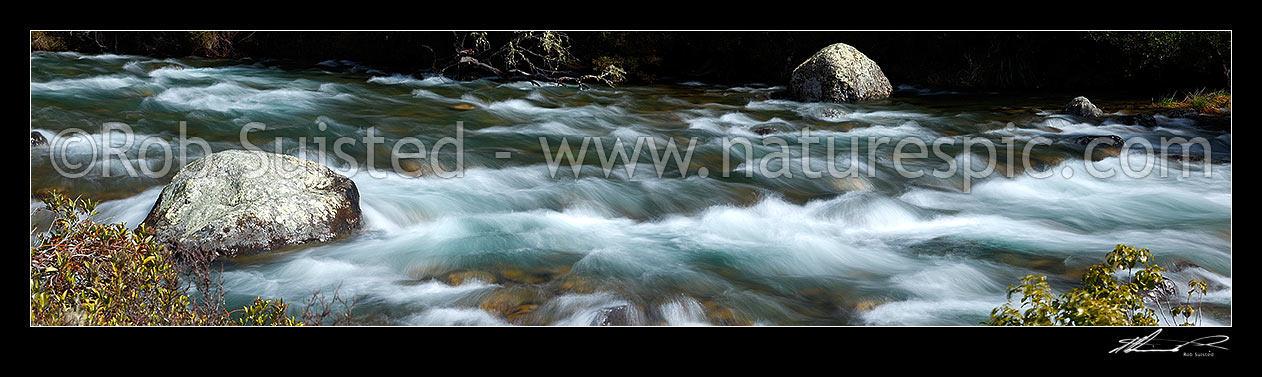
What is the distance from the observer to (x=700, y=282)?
5.71m

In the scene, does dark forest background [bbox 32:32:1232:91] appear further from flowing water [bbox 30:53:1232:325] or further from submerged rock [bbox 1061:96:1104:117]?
submerged rock [bbox 1061:96:1104:117]

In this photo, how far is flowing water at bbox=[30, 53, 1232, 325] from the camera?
5.46 meters

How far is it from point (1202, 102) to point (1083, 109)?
2035mm

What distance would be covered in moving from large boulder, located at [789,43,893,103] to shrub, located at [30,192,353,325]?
408 inches

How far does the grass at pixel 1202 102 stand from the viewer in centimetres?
1227

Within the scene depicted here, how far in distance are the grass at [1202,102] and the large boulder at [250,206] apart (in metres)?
11.9

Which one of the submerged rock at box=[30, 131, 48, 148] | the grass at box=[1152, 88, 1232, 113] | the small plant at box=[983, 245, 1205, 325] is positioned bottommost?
the small plant at box=[983, 245, 1205, 325]

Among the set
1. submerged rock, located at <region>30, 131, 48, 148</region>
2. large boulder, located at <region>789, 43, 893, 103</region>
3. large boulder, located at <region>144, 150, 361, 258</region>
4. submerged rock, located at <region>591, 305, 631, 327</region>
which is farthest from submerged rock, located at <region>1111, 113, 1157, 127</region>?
submerged rock, located at <region>30, 131, 48, 148</region>

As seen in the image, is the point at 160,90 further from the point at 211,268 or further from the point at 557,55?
the point at 211,268

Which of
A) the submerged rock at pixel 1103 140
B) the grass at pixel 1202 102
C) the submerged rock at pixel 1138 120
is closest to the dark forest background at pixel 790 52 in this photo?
the grass at pixel 1202 102
